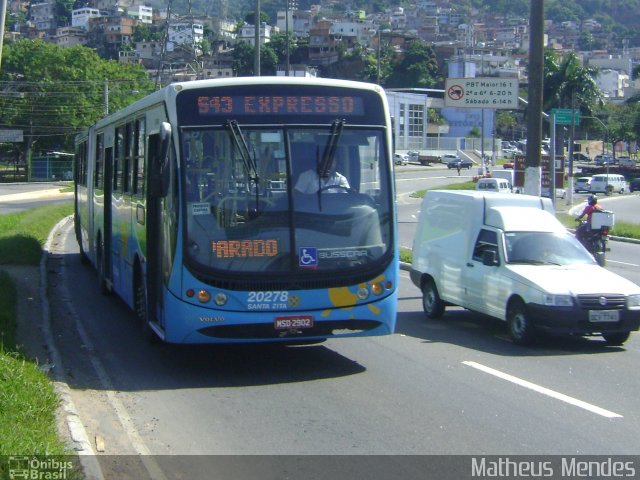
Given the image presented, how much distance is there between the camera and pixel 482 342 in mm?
12969

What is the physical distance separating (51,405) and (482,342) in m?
6.70

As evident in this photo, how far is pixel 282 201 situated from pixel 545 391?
344cm

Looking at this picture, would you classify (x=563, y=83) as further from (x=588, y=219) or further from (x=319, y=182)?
(x=319, y=182)

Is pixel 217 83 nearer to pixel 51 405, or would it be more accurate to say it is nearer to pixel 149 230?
pixel 149 230

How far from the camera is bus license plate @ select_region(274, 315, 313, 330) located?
396 inches

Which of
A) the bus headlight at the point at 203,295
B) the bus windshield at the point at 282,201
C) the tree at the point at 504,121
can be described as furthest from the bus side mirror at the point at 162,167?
the tree at the point at 504,121

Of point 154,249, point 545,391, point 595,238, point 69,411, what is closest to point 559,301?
point 545,391

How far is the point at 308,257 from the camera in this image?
10125 mm

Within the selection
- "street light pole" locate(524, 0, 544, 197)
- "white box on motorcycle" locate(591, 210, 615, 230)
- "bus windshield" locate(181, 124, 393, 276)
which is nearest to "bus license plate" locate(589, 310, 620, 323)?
"bus windshield" locate(181, 124, 393, 276)

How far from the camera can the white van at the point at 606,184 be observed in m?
74.6

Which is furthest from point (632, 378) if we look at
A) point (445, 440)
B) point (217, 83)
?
point (217, 83)

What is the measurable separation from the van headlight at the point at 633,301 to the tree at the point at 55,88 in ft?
252

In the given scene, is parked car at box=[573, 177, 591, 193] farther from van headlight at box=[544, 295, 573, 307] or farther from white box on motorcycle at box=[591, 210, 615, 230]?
van headlight at box=[544, 295, 573, 307]

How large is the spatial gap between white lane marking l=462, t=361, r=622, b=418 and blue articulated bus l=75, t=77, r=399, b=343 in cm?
137
